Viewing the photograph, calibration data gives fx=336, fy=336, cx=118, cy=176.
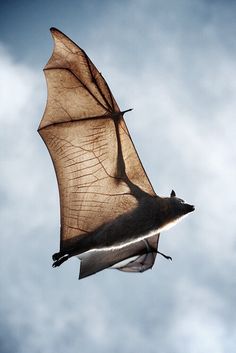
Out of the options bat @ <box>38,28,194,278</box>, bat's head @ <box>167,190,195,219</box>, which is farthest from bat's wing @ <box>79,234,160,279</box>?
bat's head @ <box>167,190,195,219</box>

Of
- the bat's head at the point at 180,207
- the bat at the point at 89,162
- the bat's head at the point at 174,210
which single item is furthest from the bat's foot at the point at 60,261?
the bat's head at the point at 180,207

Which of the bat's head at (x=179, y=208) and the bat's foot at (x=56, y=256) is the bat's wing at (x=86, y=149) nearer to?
the bat's foot at (x=56, y=256)

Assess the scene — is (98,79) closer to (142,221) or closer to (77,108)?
(77,108)

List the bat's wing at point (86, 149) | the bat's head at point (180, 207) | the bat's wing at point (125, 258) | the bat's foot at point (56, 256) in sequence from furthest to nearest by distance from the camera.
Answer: the bat's wing at point (125, 258) → the bat's wing at point (86, 149) → the bat's foot at point (56, 256) → the bat's head at point (180, 207)

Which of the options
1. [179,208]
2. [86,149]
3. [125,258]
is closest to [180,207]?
[179,208]

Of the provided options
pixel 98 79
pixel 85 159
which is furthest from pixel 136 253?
pixel 98 79

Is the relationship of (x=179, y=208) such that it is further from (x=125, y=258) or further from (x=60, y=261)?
(x=60, y=261)

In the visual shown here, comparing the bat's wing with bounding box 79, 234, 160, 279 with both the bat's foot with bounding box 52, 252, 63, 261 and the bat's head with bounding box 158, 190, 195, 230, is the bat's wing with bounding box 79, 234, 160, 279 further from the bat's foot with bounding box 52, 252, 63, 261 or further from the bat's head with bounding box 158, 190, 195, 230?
the bat's head with bounding box 158, 190, 195, 230

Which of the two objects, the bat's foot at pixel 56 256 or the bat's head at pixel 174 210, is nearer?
the bat's head at pixel 174 210
